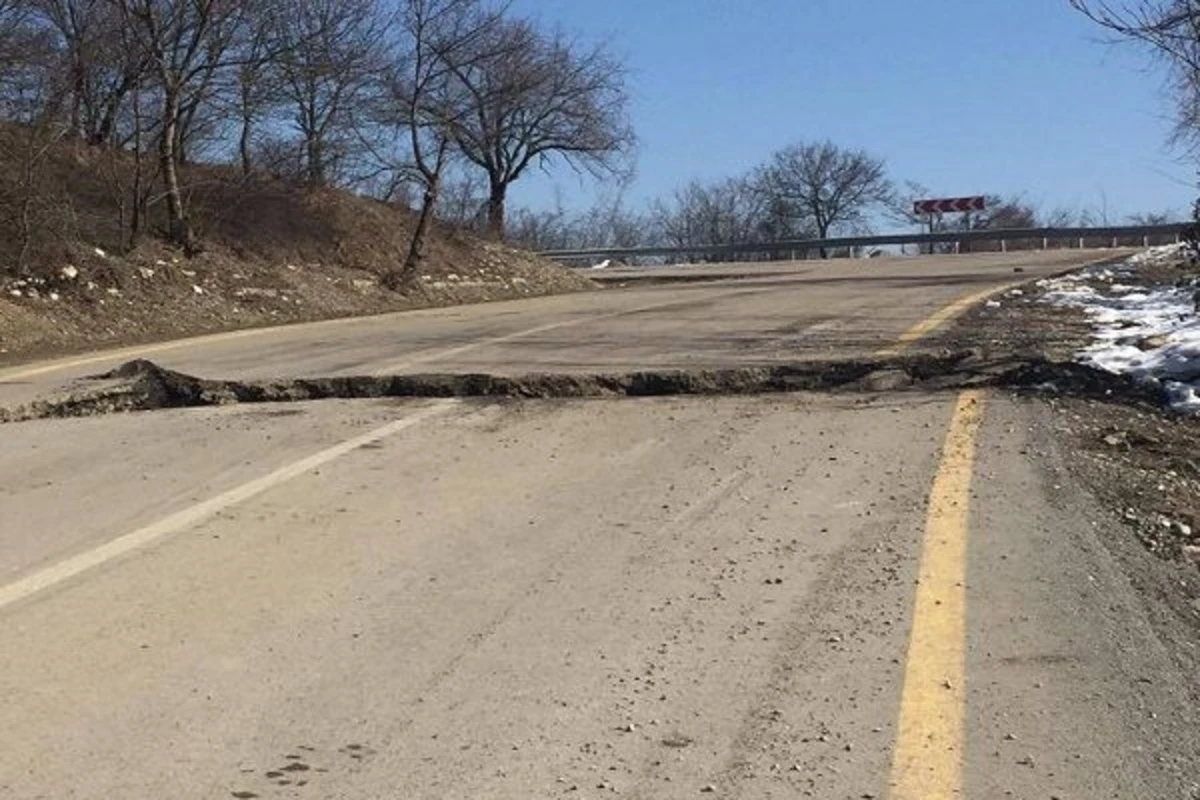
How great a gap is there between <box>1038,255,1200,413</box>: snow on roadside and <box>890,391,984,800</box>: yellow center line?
12.0 ft

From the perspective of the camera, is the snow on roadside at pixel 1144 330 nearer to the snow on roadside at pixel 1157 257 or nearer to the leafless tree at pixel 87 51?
the snow on roadside at pixel 1157 257

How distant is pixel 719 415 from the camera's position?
9.60 m

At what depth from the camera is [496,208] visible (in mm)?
37000

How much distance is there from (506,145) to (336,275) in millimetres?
13378

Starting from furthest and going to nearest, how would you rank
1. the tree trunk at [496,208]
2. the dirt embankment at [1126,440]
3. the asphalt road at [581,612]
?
1. the tree trunk at [496,208]
2. the dirt embankment at [1126,440]
3. the asphalt road at [581,612]

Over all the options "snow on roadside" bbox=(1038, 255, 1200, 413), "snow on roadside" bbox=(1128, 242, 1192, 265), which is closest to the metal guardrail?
"snow on roadside" bbox=(1128, 242, 1192, 265)

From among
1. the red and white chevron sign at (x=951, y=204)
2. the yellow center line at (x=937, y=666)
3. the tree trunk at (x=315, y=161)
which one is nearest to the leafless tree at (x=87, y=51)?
the tree trunk at (x=315, y=161)

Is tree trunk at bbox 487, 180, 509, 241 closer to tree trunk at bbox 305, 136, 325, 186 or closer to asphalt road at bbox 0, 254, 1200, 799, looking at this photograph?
tree trunk at bbox 305, 136, 325, 186

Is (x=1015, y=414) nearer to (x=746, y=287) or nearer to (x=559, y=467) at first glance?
(x=559, y=467)

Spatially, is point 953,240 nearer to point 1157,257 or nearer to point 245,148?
point 1157,257

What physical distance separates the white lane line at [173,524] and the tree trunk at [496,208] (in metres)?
26.6

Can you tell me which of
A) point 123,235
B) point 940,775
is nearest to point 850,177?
point 123,235

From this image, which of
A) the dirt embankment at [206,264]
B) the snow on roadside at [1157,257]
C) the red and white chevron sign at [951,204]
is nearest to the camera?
the dirt embankment at [206,264]

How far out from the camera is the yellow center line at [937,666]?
3.89m
